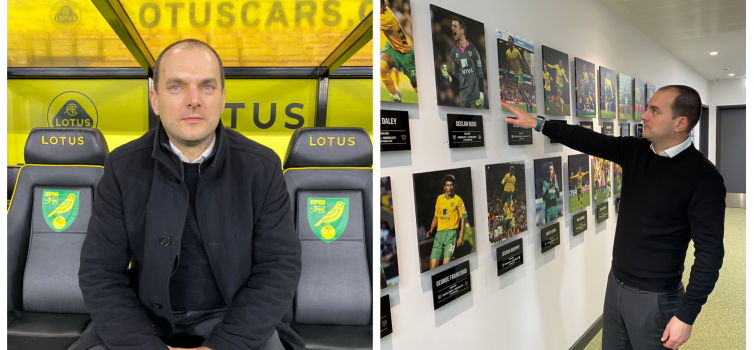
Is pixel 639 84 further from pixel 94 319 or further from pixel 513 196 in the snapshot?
pixel 94 319

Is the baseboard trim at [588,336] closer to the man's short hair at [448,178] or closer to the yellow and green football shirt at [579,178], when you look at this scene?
the yellow and green football shirt at [579,178]

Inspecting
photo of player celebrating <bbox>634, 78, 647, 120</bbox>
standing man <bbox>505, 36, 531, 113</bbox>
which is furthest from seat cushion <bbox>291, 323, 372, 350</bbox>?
photo of player celebrating <bbox>634, 78, 647, 120</bbox>

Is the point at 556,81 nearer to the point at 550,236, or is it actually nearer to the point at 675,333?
the point at 550,236

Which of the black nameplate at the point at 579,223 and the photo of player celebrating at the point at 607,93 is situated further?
the photo of player celebrating at the point at 607,93

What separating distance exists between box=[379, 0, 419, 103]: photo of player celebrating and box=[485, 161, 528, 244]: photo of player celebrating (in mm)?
621

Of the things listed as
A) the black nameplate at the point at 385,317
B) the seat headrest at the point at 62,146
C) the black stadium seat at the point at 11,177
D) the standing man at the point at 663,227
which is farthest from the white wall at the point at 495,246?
the black stadium seat at the point at 11,177

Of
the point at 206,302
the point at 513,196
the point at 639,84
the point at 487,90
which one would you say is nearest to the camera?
the point at 206,302

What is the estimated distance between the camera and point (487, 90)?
1.83m

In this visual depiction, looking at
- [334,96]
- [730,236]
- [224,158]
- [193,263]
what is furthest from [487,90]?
[730,236]

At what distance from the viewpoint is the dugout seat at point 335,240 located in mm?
1158

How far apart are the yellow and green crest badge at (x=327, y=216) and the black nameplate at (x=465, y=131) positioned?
2.00 ft

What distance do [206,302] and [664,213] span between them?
6.28 feet

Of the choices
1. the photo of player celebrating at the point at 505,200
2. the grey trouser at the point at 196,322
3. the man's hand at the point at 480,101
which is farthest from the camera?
the photo of player celebrating at the point at 505,200

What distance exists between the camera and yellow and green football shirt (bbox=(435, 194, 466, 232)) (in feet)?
5.28
